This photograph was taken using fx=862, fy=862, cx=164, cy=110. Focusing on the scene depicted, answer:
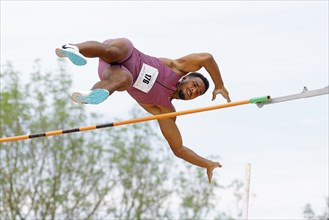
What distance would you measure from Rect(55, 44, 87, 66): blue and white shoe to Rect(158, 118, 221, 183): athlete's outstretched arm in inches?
45.4

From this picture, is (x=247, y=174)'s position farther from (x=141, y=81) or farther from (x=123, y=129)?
(x=123, y=129)

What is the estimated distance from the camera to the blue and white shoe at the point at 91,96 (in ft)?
19.0

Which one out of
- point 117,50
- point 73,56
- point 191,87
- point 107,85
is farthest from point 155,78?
point 73,56

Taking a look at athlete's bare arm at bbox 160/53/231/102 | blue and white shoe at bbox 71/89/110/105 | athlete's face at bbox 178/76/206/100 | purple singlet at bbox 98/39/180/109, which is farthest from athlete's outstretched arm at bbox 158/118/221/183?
blue and white shoe at bbox 71/89/110/105

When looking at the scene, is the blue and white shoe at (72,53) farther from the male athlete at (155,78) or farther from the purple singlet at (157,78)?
the purple singlet at (157,78)

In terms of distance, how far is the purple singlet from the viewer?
6.27 metres

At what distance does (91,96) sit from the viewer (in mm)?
5809

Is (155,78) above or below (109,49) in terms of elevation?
below

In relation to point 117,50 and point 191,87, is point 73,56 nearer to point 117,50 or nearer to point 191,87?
point 117,50

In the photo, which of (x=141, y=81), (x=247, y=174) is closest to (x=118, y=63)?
(x=141, y=81)

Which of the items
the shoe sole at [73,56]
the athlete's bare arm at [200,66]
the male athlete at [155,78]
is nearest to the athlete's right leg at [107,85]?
the male athlete at [155,78]

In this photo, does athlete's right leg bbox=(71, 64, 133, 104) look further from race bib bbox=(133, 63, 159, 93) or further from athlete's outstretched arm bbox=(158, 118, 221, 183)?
athlete's outstretched arm bbox=(158, 118, 221, 183)

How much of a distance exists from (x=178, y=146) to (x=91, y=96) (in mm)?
1186

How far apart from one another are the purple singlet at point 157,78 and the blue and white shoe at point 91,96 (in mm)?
436
